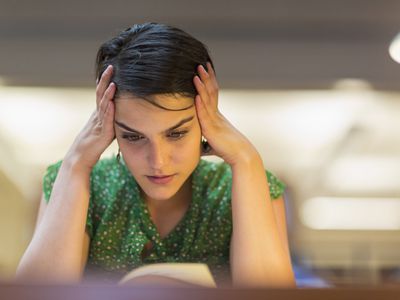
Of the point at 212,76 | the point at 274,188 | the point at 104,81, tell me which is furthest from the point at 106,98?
the point at 274,188

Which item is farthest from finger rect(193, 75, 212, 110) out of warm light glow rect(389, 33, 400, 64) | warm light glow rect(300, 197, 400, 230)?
warm light glow rect(300, 197, 400, 230)

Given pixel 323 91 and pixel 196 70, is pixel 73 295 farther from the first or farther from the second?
pixel 323 91

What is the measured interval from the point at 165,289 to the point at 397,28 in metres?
0.58

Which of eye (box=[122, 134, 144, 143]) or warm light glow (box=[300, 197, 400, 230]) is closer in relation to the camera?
eye (box=[122, 134, 144, 143])

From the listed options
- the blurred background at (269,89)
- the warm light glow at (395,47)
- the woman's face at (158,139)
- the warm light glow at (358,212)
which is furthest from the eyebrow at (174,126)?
the warm light glow at (358,212)

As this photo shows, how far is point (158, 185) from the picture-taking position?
603mm

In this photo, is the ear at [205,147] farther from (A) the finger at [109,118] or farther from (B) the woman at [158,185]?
(A) the finger at [109,118]

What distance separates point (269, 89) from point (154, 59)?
1.71 ft

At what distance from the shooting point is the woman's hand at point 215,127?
0.60m

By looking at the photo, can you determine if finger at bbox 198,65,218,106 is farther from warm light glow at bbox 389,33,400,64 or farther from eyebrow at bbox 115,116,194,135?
warm light glow at bbox 389,33,400,64

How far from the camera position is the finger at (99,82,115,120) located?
0.58m

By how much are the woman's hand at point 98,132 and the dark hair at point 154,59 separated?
0.01m

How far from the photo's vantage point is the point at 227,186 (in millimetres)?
713

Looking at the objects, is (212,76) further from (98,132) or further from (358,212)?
(358,212)
